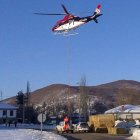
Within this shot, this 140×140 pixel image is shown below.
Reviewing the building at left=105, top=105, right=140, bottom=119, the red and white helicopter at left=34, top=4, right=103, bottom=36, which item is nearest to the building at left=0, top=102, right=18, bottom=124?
the building at left=105, top=105, right=140, bottom=119

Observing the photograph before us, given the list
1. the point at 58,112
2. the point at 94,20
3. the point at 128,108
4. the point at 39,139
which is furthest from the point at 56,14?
the point at 58,112

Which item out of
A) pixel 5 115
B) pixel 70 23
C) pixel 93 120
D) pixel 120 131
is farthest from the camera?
pixel 5 115

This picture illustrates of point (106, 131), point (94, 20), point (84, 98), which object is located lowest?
point (106, 131)

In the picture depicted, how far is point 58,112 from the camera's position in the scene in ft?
464

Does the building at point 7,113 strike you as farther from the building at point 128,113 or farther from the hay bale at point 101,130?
the hay bale at point 101,130

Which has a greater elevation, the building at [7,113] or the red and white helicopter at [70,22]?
the red and white helicopter at [70,22]

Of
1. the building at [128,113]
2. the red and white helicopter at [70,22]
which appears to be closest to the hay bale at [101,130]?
the red and white helicopter at [70,22]

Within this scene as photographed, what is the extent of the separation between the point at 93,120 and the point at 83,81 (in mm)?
34719

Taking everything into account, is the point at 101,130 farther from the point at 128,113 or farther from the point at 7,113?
the point at 7,113

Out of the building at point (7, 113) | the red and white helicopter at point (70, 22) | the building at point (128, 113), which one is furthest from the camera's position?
the building at point (7, 113)

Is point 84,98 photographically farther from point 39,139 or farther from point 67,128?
point 39,139

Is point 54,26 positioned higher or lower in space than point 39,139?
higher

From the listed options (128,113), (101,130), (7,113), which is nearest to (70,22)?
(101,130)

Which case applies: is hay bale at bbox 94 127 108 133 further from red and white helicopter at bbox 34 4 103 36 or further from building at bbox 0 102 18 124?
building at bbox 0 102 18 124
